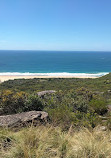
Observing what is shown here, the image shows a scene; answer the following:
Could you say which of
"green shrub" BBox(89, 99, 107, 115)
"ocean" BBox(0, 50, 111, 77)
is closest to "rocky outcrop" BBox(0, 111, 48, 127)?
"green shrub" BBox(89, 99, 107, 115)

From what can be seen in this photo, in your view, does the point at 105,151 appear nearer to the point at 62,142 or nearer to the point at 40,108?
the point at 62,142

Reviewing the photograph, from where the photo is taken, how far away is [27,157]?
2490 mm

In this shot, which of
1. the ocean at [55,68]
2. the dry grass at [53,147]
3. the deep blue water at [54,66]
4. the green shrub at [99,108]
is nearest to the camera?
the dry grass at [53,147]

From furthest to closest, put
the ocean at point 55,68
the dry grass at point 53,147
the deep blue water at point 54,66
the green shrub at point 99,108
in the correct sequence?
the deep blue water at point 54,66, the ocean at point 55,68, the green shrub at point 99,108, the dry grass at point 53,147

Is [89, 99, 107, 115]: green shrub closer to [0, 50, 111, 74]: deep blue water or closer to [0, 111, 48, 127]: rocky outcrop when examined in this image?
[0, 111, 48, 127]: rocky outcrop

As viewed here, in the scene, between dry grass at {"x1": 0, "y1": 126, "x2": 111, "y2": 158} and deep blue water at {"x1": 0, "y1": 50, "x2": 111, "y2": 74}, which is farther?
deep blue water at {"x1": 0, "y1": 50, "x2": 111, "y2": 74}

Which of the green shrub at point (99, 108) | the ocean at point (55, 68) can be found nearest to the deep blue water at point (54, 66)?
the ocean at point (55, 68)

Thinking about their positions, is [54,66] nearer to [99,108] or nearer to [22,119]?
[99,108]

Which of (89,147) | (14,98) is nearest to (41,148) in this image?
(89,147)

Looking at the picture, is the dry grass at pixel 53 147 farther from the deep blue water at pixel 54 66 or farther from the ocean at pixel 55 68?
the deep blue water at pixel 54 66

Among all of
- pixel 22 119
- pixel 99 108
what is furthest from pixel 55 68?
pixel 22 119

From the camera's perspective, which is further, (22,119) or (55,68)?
(55,68)

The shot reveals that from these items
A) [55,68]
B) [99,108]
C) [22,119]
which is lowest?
[55,68]

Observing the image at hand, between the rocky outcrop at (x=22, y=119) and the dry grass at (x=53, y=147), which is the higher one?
the dry grass at (x=53, y=147)
